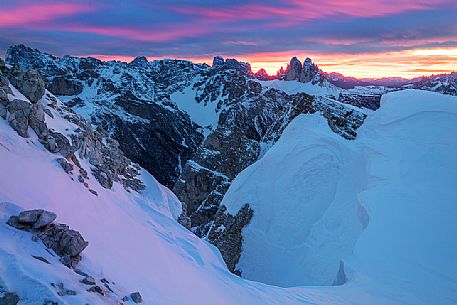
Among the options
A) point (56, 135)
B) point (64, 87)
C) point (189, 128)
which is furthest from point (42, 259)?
point (64, 87)

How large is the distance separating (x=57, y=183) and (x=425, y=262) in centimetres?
1337

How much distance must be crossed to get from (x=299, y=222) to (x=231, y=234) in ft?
18.3

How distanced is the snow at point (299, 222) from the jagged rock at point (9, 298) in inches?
5.0

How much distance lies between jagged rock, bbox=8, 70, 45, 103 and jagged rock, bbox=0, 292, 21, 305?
1440 cm

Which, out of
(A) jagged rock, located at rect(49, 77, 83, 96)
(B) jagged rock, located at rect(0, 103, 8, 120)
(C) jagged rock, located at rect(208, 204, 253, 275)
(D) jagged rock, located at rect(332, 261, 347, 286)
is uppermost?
(A) jagged rock, located at rect(49, 77, 83, 96)

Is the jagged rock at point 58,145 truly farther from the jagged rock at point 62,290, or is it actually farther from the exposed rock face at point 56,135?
the jagged rock at point 62,290

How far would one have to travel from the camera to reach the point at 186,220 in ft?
83.6

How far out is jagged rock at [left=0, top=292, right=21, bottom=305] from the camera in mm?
5221

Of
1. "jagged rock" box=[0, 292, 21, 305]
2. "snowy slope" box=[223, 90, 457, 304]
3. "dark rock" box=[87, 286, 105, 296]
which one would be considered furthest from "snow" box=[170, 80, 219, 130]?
"jagged rock" box=[0, 292, 21, 305]

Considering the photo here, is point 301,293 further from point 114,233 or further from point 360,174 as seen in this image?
point 360,174

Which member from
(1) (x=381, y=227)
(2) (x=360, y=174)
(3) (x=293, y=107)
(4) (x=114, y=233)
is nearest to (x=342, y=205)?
(2) (x=360, y=174)

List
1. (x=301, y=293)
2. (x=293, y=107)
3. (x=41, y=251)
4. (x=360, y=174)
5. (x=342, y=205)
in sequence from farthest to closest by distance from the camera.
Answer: (x=293, y=107) → (x=360, y=174) → (x=342, y=205) → (x=301, y=293) → (x=41, y=251)

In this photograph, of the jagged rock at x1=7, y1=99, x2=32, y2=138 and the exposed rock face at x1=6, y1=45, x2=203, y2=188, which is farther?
the exposed rock face at x1=6, y1=45, x2=203, y2=188

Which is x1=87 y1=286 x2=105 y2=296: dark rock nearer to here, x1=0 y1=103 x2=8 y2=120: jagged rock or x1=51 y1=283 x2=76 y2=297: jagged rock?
x1=51 y1=283 x2=76 y2=297: jagged rock
